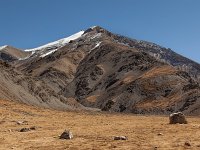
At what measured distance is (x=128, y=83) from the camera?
130 meters

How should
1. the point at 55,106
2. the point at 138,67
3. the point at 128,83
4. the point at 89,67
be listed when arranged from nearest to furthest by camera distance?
1. the point at 55,106
2. the point at 128,83
3. the point at 138,67
4. the point at 89,67

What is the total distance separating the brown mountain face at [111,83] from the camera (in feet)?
286

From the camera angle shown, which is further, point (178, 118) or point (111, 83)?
point (111, 83)

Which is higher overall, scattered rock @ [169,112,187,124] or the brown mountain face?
the brown mountain face

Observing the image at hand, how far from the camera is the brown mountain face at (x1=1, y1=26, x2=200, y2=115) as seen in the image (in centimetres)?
8706

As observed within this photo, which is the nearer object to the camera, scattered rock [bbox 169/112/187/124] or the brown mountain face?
scattered rock [bbox 169/112/187/124]

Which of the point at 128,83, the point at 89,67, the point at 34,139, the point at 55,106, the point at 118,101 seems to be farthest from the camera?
the point at 89,67

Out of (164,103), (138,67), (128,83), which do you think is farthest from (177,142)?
(138,67)

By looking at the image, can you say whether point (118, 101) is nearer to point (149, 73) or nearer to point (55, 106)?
point (149, 73)

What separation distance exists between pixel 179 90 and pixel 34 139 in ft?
307

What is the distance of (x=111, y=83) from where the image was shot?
142375 millimetres

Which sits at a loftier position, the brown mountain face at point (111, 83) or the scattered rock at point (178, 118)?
the brown mountain face at point (111, 83)

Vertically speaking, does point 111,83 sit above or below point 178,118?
above

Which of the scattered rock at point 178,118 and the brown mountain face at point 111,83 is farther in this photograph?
the brown mountain face at point 111,83
